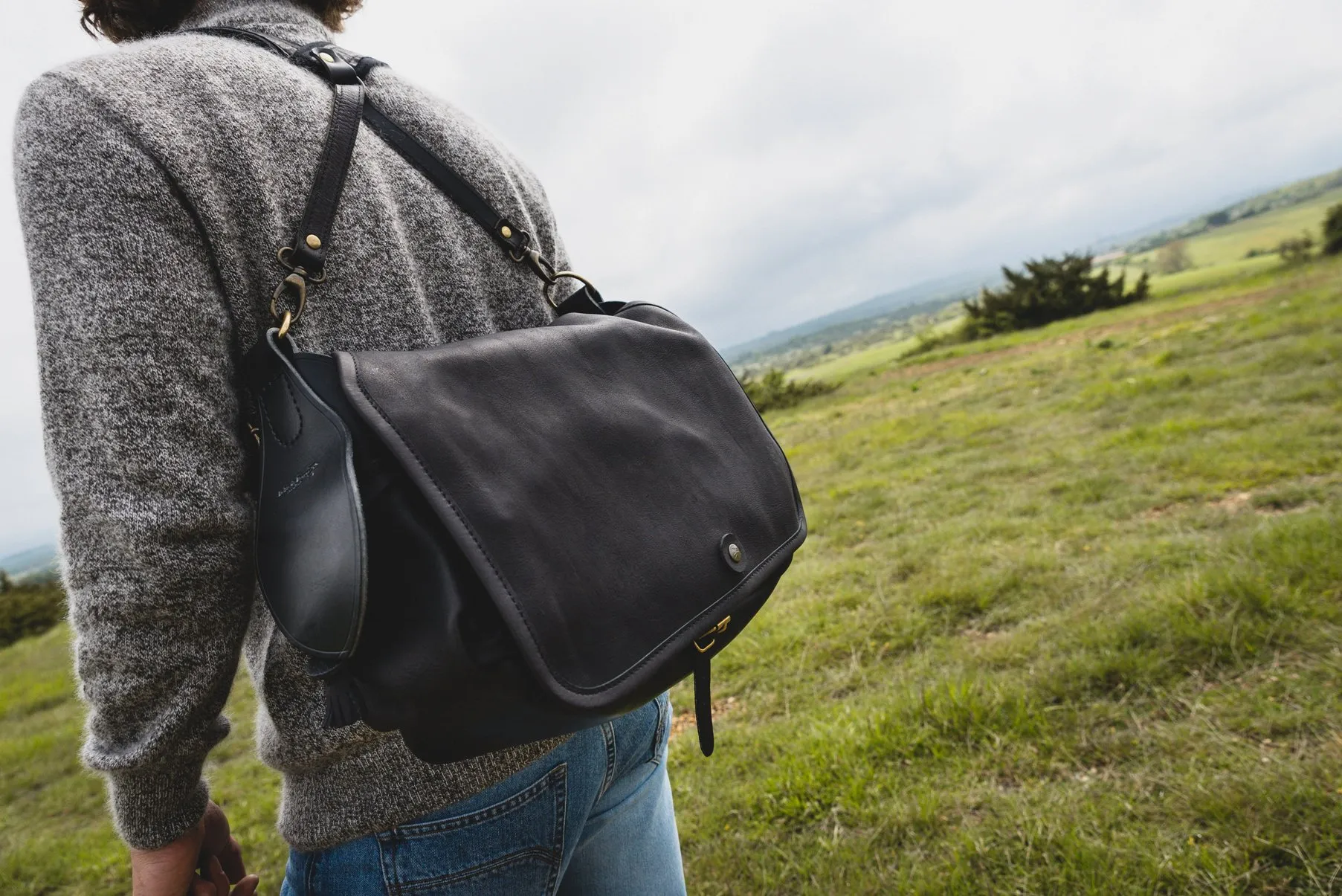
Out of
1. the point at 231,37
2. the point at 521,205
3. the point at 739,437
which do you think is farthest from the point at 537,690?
the point at 231,37

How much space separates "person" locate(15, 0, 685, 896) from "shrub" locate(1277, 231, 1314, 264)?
2408cm

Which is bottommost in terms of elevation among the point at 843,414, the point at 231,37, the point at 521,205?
the point at 843,414

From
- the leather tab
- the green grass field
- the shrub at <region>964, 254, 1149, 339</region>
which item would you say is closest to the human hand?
the leather tab

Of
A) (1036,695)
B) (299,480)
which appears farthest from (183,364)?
(1036,695)

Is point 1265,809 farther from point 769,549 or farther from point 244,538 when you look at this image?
point 244,538

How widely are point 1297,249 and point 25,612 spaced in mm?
31426

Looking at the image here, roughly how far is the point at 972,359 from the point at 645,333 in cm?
1737

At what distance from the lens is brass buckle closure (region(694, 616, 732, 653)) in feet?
3.19

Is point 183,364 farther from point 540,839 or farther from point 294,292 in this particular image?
point 540,839

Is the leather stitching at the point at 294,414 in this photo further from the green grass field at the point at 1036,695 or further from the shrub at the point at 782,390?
the shrub at the point at 782,390

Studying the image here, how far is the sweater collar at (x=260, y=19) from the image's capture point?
1.19 metres

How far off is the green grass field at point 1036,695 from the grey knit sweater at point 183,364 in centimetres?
185

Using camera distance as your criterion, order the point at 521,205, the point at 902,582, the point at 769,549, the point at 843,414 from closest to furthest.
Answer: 1. the point at 769,549
2. the point at 521,205
3. the point at 902,582
4. the point at 843,414

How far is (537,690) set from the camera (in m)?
0.84
